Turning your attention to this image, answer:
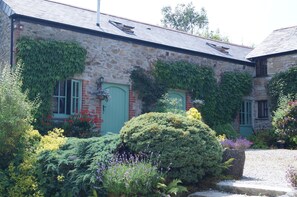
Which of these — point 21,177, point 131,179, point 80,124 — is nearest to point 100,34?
point 80,124

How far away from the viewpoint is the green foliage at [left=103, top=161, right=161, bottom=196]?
623 cm

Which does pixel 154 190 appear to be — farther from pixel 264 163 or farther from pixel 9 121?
pixel 264 163

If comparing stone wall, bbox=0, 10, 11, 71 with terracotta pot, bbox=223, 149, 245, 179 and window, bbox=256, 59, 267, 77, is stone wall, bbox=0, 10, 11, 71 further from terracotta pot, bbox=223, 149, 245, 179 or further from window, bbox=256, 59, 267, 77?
window, bbox=256, 59, 267, 77

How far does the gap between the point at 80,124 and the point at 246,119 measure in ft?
31.7

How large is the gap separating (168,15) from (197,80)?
3121cm

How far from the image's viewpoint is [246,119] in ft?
64.5

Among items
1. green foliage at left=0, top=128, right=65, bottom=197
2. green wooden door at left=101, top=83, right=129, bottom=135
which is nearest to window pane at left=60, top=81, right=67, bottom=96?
green wooden door at left=101, top=83, right=129, bottom=135

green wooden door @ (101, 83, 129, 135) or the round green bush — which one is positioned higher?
green wooden door @ (101, 83, 129, 135)

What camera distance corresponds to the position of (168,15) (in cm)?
4684

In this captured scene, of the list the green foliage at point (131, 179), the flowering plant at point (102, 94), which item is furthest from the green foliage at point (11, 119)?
the flowering plant at point (102, 94)

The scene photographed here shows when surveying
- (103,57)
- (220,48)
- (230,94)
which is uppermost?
(220,48)

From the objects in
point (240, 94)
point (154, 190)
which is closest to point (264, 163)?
point (154, 190)

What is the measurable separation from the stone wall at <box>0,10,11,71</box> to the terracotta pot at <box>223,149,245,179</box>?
792 centimetres

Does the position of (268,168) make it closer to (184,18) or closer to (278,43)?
(278,43)
